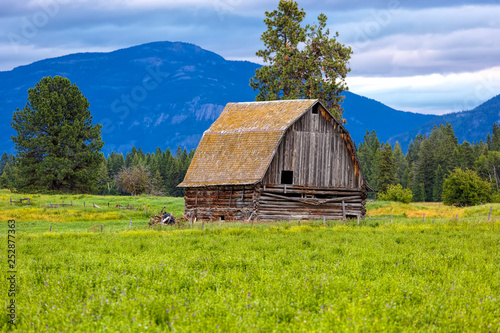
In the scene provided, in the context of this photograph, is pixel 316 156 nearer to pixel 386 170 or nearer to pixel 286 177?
pixel 286 177

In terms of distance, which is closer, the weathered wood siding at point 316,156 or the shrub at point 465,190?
the weathered wood siding at point 316,156

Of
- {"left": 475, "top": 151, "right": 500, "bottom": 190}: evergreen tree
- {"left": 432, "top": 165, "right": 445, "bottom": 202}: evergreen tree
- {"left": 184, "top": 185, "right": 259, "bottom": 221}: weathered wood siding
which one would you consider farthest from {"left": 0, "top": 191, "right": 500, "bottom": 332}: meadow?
{"left": 475, "top": 151, "right": 500, "bottom": 190}: evergreen tree

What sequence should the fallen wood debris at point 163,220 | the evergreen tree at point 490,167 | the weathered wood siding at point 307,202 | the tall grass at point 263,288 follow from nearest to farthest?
the tall grass at point 263,288 → the fallen wood debris at point 163,220 → the weathered wood siding at point 307,202 → the evergreen tree at point 490,167

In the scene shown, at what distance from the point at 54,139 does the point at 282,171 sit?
44.3 metres

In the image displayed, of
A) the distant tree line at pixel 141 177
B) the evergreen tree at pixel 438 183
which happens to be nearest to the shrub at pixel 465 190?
the evergreen tree at pixel 438 183

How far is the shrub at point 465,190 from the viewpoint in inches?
2889

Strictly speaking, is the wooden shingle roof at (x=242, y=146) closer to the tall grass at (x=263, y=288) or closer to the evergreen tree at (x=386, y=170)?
the tall grass at (x=263, y=288)

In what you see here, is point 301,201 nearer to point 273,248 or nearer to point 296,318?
point 273,248

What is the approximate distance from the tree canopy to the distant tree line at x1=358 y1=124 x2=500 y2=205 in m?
28.8

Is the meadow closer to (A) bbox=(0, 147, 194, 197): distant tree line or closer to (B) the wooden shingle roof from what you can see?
(B) the wooden shingle roof

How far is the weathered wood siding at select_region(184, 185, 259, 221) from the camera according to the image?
112 ft

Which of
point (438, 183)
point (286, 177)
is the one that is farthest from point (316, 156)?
point (438, 183)

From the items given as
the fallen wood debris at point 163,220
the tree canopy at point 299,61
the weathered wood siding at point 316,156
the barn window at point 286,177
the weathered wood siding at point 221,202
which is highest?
the tree canopy at point 299,61

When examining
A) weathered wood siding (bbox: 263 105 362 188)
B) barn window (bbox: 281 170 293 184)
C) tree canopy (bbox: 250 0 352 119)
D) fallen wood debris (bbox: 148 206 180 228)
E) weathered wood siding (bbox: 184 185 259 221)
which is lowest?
fallen wood debris (bbox: 148 206 180 228)
